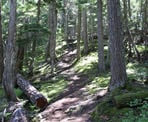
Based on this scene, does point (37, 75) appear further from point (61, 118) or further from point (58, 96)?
point (61, 118)

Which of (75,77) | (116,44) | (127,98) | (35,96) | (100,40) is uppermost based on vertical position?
(116,44)

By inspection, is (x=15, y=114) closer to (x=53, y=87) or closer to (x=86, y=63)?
(x=53, y=87)

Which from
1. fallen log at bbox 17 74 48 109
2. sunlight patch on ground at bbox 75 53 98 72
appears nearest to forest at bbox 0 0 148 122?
fallen log at bbox 17 74 48 109

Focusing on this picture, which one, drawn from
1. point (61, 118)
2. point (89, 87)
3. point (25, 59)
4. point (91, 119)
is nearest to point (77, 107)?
point (61, 118)

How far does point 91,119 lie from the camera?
30.8ft

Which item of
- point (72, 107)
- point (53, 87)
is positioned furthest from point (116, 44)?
point (53, 87)

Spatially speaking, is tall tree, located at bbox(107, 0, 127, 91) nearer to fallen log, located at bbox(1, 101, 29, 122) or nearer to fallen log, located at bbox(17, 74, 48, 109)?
fallen log, located at bbox(17, 74, 48, 109)

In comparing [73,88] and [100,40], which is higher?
[100,40]

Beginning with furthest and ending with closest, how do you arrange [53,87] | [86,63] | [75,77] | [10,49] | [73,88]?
→ [86,63]
[75,77]
[53,87]
[73,88]
[10,49]

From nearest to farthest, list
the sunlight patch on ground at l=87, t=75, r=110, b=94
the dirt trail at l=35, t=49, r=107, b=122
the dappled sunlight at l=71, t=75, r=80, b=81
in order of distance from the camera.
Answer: the dirt trail at l=35, t=49, r=107, b=122, the sunlight patch on ground at l=87, t=75, r=110, b=94, the dappled sunlight at l=71, t=75, r=80, b=81

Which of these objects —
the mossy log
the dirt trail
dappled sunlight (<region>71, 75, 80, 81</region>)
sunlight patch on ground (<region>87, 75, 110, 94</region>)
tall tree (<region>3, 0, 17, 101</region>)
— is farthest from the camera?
dappled sunlight (<region>71, 75, 80, 81</region>)

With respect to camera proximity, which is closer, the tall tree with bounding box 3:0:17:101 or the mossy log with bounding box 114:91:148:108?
the mossy log with bounding box 114:91:148:108

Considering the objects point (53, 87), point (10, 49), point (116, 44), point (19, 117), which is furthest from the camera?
point (53, 87)

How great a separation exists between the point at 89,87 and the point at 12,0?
577 cm
